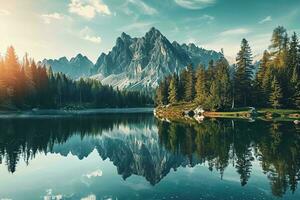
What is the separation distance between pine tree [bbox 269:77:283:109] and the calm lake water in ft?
158

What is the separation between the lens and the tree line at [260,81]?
104 meters

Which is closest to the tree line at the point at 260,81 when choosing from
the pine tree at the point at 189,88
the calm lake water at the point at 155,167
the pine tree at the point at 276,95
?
the pine tree at the point at 276,95

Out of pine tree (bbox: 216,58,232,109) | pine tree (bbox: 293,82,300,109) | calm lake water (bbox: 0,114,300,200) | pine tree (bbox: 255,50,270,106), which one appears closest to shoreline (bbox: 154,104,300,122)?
pine tree (bbox: 293,82,300,109)

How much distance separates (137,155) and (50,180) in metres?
15.5

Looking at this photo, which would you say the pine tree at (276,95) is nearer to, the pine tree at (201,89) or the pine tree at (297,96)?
the pine tree at (297,96)

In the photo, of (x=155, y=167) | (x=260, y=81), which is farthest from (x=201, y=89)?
(x=155, y=167)

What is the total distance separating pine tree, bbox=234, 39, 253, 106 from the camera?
112m

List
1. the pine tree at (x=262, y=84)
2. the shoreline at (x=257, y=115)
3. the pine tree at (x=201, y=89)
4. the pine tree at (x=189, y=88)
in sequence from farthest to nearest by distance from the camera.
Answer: the pine tree at (x=189, y=88) < the pine tree at (x=201, y=89) < the pine tree at (x=262, y=84) < the shoreline at (x=257, y=115)

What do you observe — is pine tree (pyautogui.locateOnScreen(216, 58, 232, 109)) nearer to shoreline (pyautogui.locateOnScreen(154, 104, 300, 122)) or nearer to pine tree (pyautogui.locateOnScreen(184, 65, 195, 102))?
shoreline (pyautogui.locateOnScreen(154, 104, 300, 122))

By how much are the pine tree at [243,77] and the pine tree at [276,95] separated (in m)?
10.1

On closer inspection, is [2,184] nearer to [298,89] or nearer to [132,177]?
[132,177]

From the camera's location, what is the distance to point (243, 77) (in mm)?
114688

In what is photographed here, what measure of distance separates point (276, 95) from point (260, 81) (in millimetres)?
14147

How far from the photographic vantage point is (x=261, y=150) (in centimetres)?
4147
